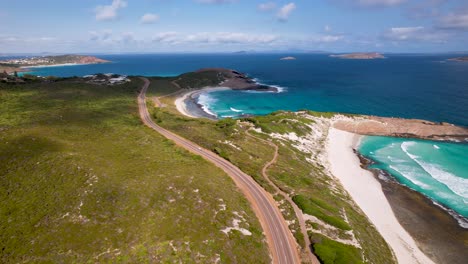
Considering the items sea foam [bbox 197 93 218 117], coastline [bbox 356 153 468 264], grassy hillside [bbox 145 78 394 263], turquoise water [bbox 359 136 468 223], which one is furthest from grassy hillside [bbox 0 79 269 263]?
sea foam [bbox 197 93 218 117]

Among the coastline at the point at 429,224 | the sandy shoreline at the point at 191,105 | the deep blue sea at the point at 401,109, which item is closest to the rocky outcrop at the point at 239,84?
the deep blue sea at the point at 401,109

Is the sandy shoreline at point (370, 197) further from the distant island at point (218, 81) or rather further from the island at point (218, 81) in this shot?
the distant island at point (218, 81)

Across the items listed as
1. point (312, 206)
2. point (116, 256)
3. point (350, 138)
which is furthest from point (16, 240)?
point (350, 138)

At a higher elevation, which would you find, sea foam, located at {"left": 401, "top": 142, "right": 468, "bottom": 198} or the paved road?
the paved road

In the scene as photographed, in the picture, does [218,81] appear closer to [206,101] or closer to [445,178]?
[206,101]

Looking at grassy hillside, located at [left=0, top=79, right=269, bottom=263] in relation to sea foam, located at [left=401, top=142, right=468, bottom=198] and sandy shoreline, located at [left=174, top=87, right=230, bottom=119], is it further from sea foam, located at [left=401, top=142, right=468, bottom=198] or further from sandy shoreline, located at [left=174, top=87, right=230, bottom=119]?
sea foam, located at [left=401, top=142, right=468, bottom=198]

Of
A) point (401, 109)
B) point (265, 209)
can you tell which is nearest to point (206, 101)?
point (401, 109)
